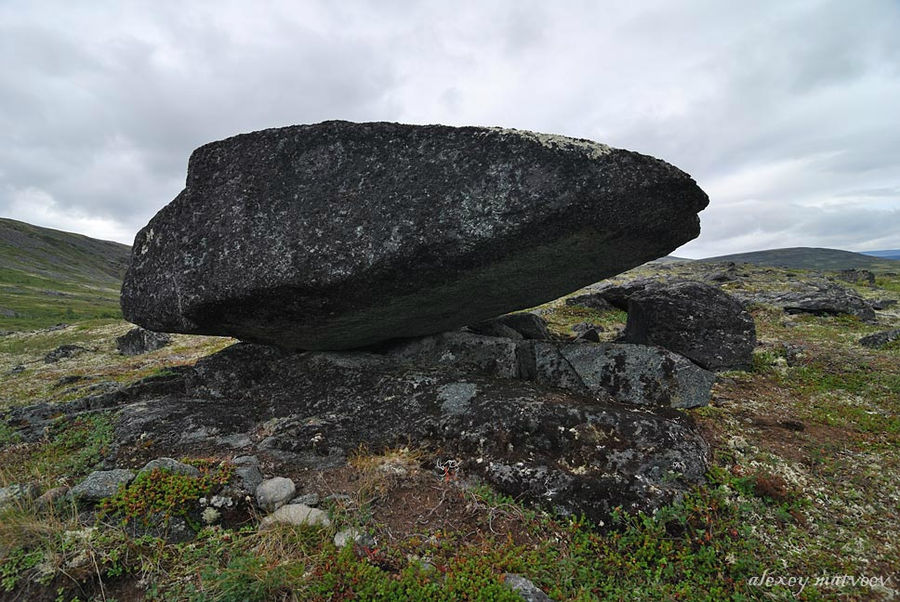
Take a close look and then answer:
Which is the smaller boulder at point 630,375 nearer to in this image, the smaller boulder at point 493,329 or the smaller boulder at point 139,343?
the smaller boulder at point 493,329

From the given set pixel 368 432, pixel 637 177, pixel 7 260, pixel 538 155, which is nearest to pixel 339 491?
pixel 368 432

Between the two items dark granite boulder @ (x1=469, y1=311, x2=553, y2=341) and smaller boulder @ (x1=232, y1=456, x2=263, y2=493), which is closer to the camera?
smaller boulder @ (x1=232, y1=456, x2=263, y2=493)

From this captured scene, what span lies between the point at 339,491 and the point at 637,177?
773 centimetres

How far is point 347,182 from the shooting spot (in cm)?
907

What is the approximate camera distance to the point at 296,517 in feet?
21.2

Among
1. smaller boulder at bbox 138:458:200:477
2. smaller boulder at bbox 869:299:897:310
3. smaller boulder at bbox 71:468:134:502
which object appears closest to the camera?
smaller boulder at bbox 71:468:134:502

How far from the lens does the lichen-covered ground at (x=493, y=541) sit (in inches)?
210

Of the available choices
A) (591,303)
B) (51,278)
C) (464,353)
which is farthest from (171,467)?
(51,278)

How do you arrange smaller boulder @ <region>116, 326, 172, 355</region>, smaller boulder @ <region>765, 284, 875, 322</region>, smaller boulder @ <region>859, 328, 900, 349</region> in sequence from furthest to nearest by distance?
smaller boulder @ <region>116, 326, 172, 355</region>, smaller boulder @ <region>765, 284, 875, 322</region>, smaller boulder @ <region>859, 328, 900, 349</region>

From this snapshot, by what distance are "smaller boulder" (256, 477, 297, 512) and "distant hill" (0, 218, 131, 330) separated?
62.4m

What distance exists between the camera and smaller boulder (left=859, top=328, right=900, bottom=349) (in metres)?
17.3

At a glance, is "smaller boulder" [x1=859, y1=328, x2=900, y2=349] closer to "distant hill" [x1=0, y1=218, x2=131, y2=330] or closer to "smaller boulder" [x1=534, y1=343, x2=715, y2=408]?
"smaller boulder" [x1=534, y1=343, x2=715, y2=408]

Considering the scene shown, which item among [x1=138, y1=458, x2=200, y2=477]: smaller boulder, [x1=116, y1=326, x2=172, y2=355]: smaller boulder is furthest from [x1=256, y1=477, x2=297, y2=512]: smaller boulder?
[x1=116, y1=326, x2=172, y2=355]: smaller boulder

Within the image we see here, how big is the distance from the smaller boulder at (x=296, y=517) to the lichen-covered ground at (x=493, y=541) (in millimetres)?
183
